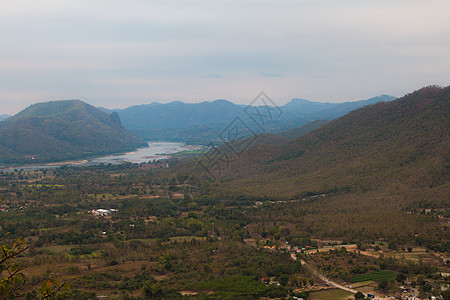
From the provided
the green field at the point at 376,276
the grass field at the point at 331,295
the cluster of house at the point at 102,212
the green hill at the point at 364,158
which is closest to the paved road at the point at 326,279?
the grass field at the point at 331,295

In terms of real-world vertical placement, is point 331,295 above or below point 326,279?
above

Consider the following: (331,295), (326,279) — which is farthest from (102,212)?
(331,295)

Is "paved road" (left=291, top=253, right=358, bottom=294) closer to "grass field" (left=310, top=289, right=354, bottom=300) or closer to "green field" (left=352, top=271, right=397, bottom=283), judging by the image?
"grass field" (left=310, top=289, right=354, bottom=300)

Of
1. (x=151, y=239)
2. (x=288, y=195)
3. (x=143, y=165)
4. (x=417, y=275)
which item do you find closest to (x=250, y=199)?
(x=288, y=195)

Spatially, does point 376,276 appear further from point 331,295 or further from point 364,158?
point 364,158

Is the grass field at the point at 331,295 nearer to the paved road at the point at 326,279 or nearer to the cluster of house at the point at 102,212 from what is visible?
the paved road at the point at 326,279
